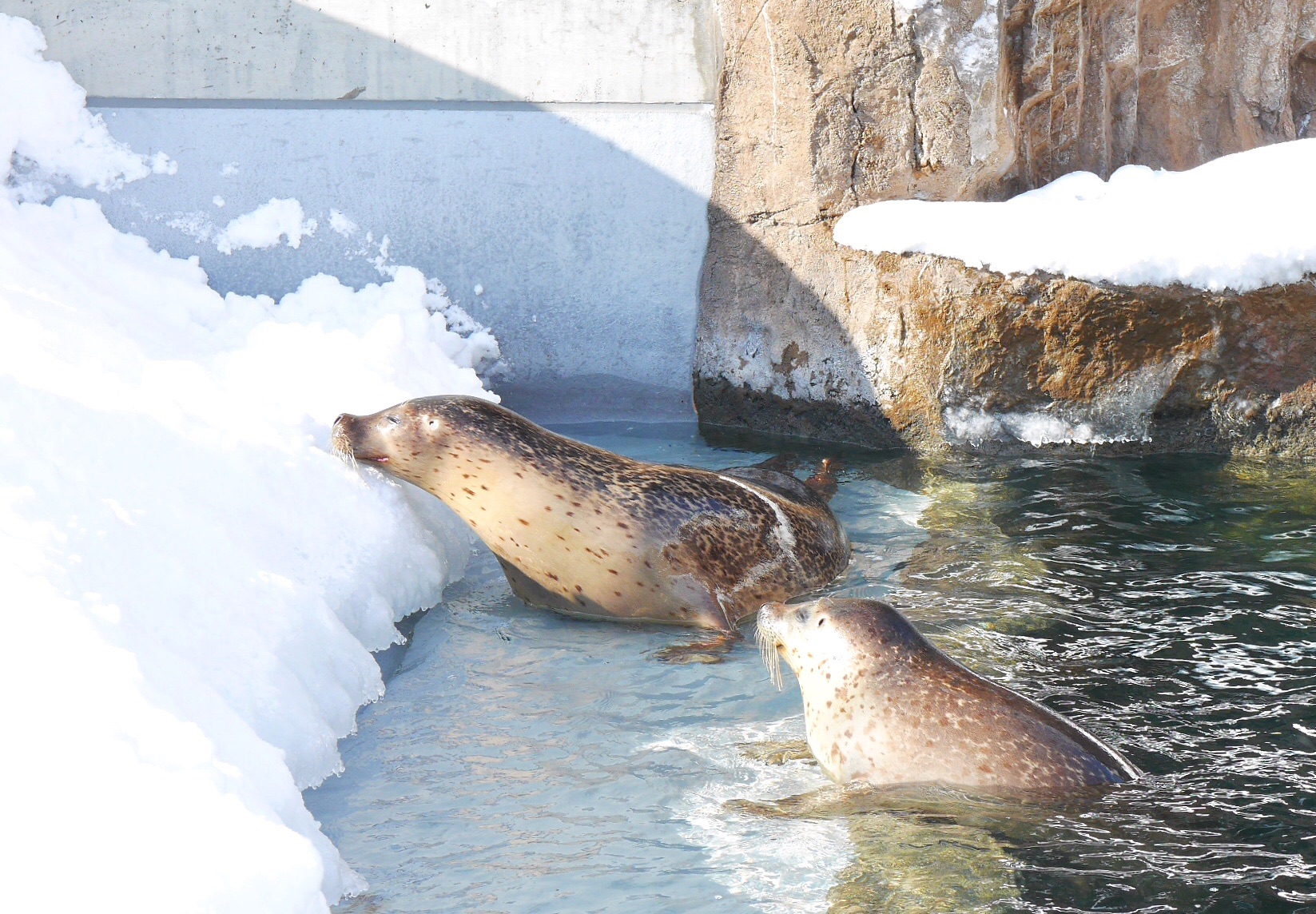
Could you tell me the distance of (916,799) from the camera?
324 centimetres

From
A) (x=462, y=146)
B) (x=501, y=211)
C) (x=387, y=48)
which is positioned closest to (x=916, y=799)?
(x=501, y=211)

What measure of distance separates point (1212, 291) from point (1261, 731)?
3.18 m

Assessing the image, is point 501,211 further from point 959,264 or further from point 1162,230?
point 1162,230

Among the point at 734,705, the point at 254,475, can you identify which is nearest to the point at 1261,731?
the point at 734,705

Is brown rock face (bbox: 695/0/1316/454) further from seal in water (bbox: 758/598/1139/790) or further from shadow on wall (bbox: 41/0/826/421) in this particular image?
seal in water (bbox: 758/598/1139/790)

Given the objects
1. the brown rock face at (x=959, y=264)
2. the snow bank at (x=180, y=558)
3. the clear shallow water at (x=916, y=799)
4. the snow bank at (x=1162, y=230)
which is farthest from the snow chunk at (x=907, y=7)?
the snow bank at (x=180, y=558)

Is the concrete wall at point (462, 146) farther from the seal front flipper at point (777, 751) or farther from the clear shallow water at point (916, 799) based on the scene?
the seal front flipper at point (777, 751)

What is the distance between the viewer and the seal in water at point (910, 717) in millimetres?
3217

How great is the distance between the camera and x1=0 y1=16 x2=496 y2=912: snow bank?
246 centimetres

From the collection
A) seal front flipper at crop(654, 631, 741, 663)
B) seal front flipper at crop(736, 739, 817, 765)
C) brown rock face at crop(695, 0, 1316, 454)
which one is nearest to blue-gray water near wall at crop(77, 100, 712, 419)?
brown rock face at crop(695, 0, 1316, 454)

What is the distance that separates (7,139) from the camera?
21.8 ft

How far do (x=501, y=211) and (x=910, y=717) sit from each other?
456cm

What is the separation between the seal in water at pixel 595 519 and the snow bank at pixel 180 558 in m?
0.24

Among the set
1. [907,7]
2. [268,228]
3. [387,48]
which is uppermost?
[907,7]
